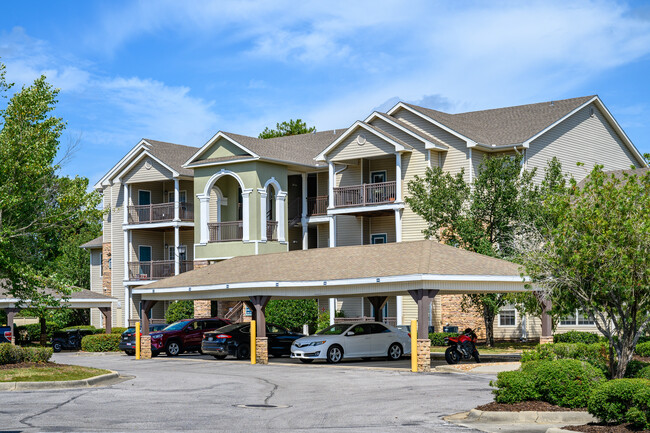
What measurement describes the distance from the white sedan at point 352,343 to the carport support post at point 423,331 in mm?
3859

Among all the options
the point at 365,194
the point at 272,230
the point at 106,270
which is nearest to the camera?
the point at 365,194

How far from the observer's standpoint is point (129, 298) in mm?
52250

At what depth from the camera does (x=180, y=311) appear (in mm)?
48250

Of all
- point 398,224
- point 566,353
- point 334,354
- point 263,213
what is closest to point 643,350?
point 566,353

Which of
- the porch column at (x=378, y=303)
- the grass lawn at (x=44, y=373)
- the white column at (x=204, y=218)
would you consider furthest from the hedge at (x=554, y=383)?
the white column at (x=204, y=218)

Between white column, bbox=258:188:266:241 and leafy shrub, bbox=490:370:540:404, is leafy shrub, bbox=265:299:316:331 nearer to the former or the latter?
white column, bbox=258:188:266:241

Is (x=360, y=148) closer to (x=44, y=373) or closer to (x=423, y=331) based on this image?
(x=423, y=331)

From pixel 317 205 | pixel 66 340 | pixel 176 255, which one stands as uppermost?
pixel 317 205

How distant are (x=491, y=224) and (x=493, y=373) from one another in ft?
41.5

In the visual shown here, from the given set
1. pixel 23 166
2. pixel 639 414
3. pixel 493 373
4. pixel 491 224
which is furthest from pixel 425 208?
pixel 639 414

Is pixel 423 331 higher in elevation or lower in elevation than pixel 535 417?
higher

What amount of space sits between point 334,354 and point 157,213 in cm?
2505

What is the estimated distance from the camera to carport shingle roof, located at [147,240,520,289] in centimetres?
2786

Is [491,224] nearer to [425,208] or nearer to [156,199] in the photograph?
[425,208]
